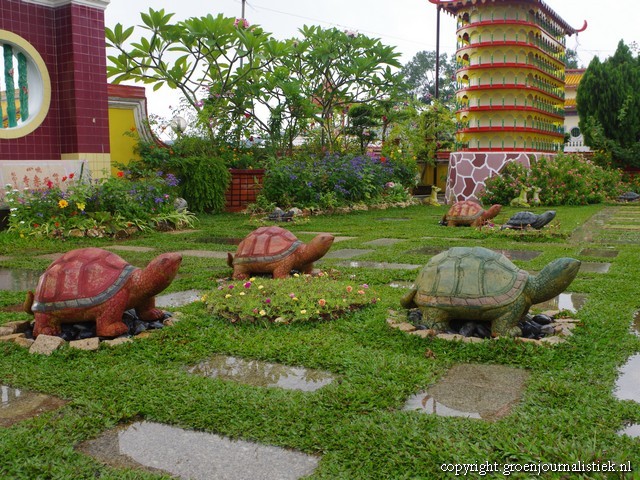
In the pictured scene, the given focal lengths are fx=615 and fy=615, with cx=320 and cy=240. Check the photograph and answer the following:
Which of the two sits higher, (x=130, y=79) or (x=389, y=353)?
(x=130, y=79)

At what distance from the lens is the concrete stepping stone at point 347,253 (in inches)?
313

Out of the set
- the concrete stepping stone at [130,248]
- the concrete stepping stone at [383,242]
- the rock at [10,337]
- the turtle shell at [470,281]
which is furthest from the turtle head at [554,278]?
the concrete stepping stone at [130,248]

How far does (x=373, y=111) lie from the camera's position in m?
19.4

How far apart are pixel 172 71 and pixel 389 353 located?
1303cm

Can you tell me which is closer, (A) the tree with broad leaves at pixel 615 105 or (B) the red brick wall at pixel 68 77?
(B) the red brick wall at pixel 68 77

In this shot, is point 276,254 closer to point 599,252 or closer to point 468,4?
point 599,252

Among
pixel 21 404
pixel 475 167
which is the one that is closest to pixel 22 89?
pixel 21 404

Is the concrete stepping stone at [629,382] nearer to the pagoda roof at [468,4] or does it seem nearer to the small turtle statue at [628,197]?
the pagoda roof at [468,4]

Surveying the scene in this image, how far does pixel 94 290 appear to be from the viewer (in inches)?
158

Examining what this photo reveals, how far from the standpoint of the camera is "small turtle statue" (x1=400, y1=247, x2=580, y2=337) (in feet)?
13.1

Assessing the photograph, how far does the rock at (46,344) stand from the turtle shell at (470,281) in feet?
7.84

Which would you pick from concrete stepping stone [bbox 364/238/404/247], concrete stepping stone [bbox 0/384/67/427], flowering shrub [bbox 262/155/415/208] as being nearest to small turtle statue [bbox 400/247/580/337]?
concrete stepping stone [bbox 0/384/67/427]

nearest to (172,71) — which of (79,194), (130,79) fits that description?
(130,79)

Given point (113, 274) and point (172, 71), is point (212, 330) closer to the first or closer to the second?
point (113, 274)
